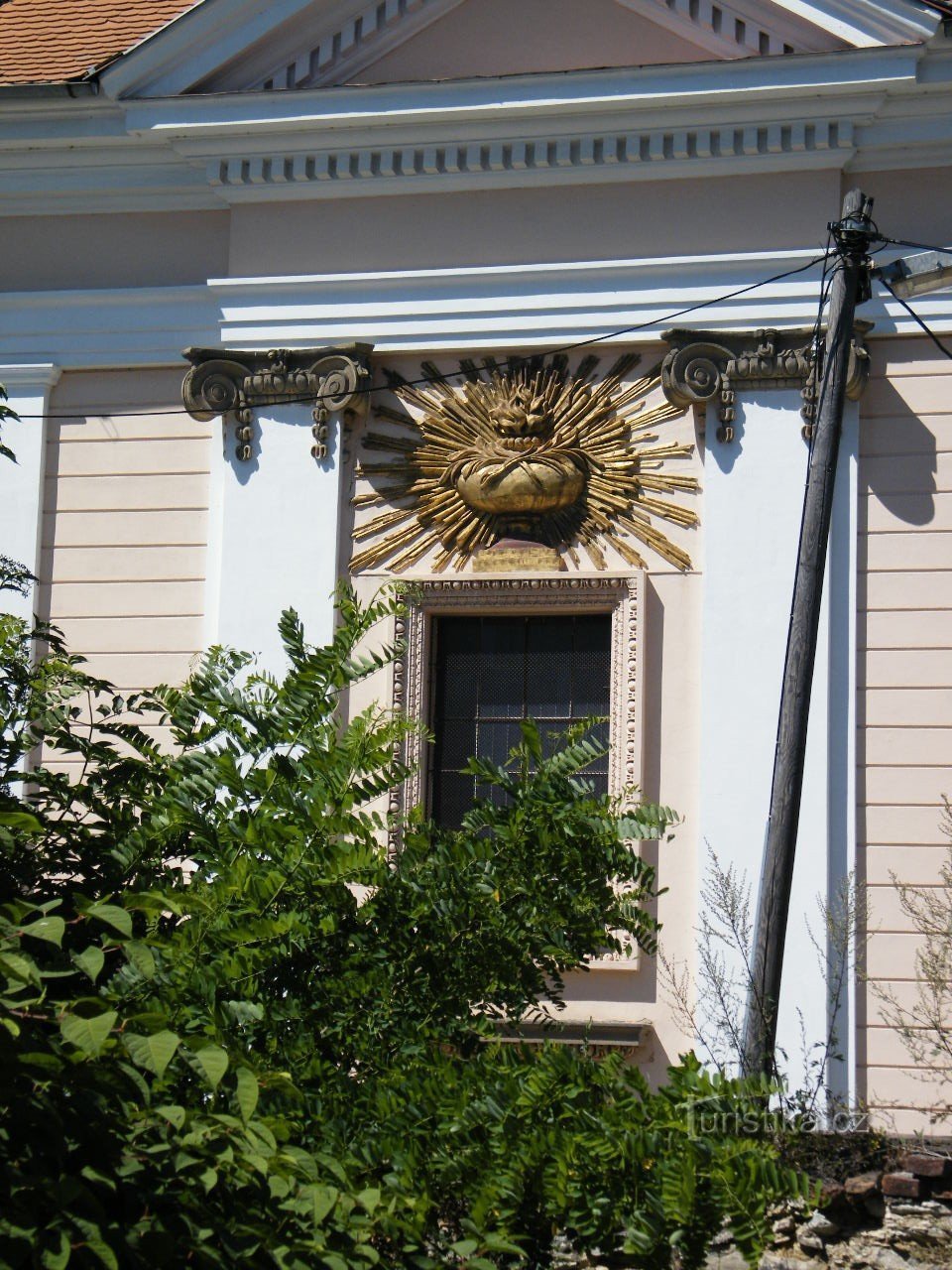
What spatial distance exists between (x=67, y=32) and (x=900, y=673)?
26.1 ft

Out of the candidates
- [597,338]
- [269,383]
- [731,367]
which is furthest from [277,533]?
[731,367]

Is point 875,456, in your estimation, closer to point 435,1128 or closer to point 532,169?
point 532,169

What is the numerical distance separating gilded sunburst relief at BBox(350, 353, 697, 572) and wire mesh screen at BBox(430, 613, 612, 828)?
18.6 inches

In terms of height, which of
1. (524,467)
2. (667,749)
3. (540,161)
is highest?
(540,161)

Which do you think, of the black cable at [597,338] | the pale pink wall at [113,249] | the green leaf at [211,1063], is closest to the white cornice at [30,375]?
the pale pink wall at [113,249]

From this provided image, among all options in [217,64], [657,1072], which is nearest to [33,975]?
[657,1072]

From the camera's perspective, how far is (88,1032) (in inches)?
181

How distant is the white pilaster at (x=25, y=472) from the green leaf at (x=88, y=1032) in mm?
8858

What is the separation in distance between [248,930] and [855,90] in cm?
793

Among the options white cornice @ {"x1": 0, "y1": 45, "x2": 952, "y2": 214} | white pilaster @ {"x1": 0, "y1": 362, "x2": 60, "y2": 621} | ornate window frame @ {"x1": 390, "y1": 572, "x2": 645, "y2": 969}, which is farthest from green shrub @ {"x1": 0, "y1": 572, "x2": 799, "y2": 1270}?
white cornice @ {"x1": 0, "y1": 45, "x2": 952, "y2": 214}

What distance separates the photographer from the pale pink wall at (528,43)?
12.7 metres

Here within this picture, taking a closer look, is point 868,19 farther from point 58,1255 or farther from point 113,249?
point 58,1255

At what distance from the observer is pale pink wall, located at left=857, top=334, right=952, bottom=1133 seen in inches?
451

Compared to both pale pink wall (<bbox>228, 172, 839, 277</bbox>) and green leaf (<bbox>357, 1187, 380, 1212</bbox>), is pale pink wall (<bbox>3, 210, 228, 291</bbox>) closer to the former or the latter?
pale pink wall (<bbox>228, 172, 839, 277</bbox>)
